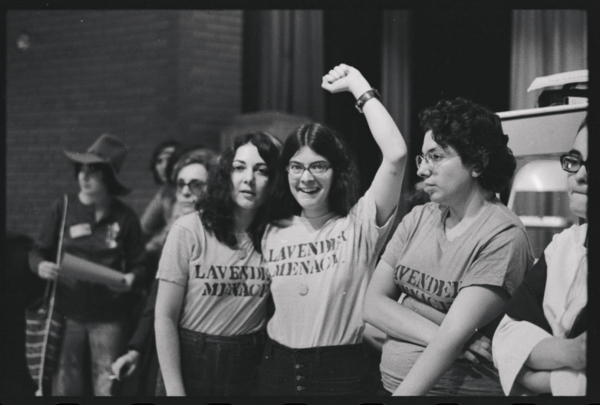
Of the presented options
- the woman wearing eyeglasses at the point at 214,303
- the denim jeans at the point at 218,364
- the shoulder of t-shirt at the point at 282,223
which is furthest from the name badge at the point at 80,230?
the shoulder of t-shirt at the point at 282,223

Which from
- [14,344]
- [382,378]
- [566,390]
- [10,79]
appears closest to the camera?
[566,390]

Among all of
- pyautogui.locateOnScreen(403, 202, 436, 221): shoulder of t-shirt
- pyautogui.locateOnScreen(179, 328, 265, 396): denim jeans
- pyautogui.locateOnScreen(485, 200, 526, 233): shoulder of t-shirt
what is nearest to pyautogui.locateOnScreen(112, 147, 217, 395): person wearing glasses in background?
pyautogui.locateOnScreen(179, 328, 265, 396): denim jeans

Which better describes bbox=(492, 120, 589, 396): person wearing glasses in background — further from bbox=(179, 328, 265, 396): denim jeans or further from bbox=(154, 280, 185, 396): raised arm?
bbox=(154, 280, 185, 396): raised arm

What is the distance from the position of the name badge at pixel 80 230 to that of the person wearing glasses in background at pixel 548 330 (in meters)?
1.92

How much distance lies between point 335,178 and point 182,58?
2.54m

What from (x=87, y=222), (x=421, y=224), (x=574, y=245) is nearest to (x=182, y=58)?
(x=87, y=222)

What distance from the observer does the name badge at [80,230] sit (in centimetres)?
Answer: 316

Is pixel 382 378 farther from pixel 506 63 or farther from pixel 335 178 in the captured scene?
pixel 506 63

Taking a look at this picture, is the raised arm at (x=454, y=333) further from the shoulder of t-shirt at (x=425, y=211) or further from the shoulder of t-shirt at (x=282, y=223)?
the shoulder of t-shirt at (x=282, y=223)

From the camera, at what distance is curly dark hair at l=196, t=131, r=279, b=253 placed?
266cm

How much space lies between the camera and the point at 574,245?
240 cm

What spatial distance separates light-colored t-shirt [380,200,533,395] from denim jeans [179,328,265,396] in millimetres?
552

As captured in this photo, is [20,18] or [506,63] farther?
[20,18]

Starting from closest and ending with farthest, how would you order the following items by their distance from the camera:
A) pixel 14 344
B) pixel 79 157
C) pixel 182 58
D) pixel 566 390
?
pixel 566 390, pixel 14 344, pixel 79 157, pixel 182 58
